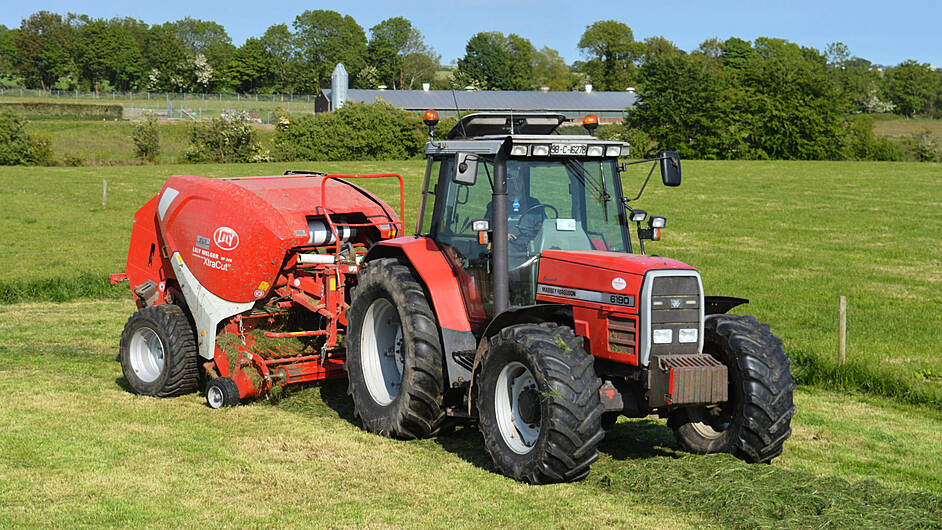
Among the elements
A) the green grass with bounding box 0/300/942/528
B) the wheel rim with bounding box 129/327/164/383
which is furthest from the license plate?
the wheel rim with bounding box 129/327/164/383

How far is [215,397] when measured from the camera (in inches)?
397

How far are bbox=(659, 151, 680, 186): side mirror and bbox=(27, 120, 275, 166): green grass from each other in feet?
184

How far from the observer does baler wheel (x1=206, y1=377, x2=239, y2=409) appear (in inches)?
391

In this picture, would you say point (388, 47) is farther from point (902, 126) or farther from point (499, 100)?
point (902, 126)

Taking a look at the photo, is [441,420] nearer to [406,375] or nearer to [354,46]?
[406,375]

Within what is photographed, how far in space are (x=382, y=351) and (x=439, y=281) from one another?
1.14m

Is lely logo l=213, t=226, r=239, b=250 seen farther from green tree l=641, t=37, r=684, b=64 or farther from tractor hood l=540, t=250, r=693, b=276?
green tree l=641, t=37, r=684, b=64

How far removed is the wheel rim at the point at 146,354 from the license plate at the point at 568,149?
5.27m

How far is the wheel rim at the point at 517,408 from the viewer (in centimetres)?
756

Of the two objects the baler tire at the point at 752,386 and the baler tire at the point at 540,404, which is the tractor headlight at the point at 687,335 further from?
the baler tire at the point at 540,404

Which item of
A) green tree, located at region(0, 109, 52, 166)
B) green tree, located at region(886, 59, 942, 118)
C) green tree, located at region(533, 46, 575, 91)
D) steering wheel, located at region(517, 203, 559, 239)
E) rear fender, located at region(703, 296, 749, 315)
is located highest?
green tree, located at region(533, 46, 575, 91)

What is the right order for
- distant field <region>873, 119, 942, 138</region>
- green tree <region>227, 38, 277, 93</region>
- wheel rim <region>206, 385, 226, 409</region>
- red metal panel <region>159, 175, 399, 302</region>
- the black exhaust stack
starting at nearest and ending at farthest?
the black exhaust stack
wheel rim <region>206, 385, 226, 409</region>
red metal panel <region>159, 175, 399, 302</region>
distant field <region>873, 119, 942, 138</region>
green tree <region>227, 38, 277, 93</region>

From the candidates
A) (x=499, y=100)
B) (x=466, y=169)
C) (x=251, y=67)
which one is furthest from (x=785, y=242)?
(x=251, y=67)

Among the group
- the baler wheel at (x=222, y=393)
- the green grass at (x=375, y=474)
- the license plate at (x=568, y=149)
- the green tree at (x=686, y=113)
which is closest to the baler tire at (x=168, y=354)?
the green grass at (x=375, y=474)
